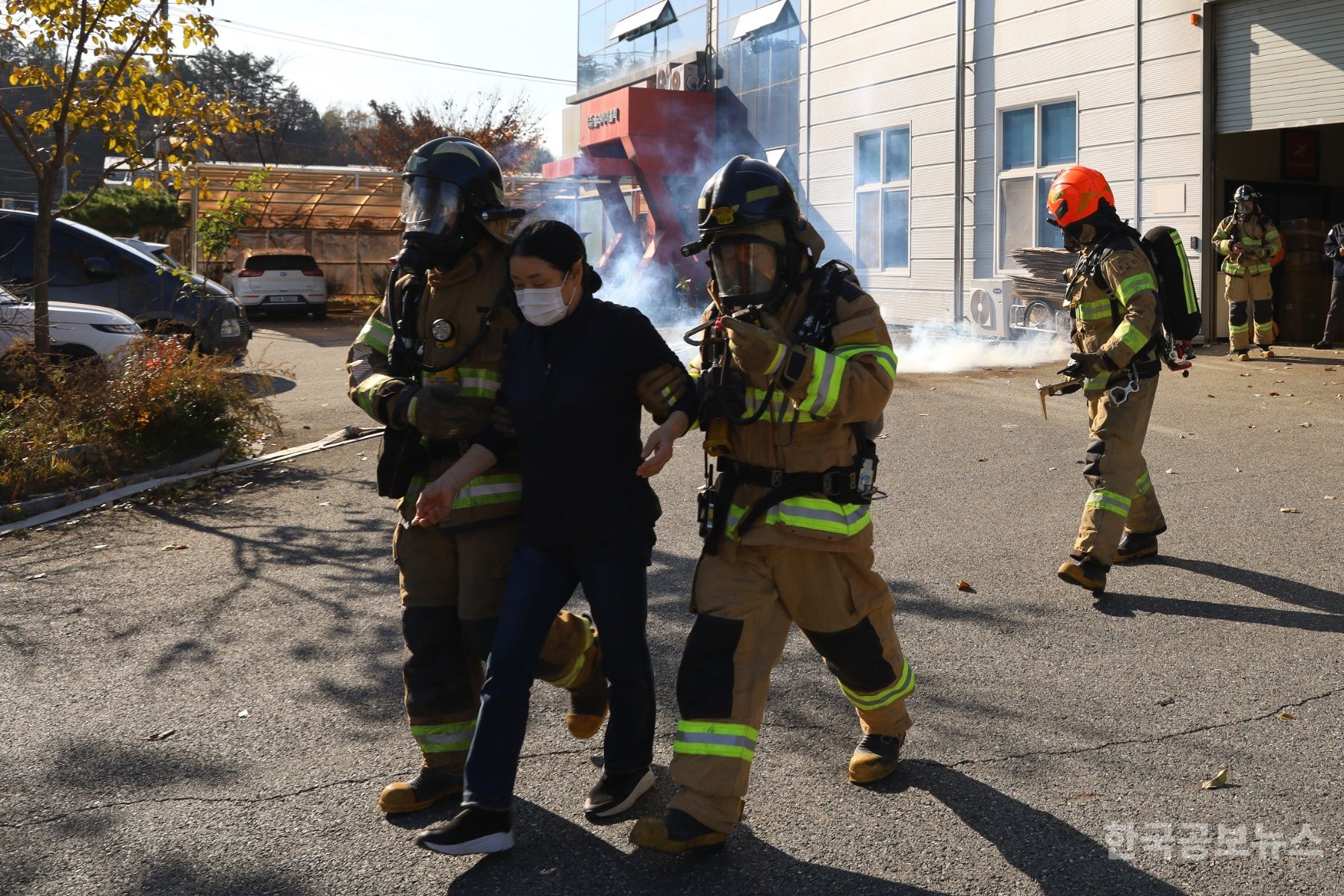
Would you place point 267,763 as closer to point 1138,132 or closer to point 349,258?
point 1138,132

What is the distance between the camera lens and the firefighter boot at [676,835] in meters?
3.21

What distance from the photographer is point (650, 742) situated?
3.64 metres

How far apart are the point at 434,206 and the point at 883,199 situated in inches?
693

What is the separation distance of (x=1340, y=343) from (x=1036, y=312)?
3.69 meters

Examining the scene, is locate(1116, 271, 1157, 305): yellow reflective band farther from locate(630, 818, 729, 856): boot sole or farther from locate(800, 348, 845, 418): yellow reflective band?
locate(630, 818, 729, 856): boot sole

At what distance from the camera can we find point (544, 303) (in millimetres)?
3379

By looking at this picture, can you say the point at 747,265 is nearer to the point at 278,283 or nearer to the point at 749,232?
the point at 749,232

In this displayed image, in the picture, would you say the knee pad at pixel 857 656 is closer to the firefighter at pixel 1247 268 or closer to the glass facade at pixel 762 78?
the firefighter at pixel 1247 268

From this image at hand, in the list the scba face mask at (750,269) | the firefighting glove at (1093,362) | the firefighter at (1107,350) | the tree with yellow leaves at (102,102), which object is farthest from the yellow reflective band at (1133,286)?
the tree with yellow leaves at (102,102)

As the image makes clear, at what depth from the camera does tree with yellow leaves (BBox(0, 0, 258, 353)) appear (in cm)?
969

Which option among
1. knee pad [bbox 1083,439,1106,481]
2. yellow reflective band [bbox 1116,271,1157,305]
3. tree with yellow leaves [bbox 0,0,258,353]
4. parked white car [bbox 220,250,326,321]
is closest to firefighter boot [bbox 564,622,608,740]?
knee pad [bbox 1083,439,1106,481]

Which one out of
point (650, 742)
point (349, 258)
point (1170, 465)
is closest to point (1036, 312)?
point (1170, 465)

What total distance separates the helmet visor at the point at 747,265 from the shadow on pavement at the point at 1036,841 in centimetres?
155

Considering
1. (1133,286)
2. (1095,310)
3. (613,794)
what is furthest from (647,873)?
(1095,310)
